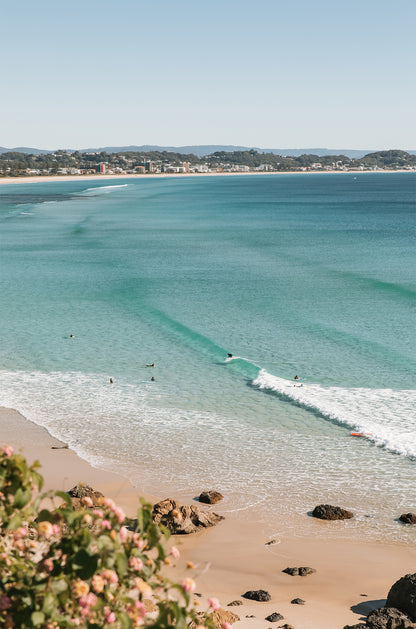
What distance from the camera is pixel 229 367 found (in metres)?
27.8

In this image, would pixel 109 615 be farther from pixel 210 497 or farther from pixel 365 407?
pixel 365 407

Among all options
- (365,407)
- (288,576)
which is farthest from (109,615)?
(365,407)

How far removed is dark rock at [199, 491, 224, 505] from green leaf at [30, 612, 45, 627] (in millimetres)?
11787

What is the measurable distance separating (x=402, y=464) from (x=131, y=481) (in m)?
6.88

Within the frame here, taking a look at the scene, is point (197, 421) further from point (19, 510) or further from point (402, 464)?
point (19, 510)

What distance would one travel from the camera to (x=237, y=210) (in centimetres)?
11575

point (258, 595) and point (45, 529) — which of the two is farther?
point (258, 595)

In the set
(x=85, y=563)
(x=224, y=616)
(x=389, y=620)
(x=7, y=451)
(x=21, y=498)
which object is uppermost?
(x=7, y=451)

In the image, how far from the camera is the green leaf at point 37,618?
5137 mm

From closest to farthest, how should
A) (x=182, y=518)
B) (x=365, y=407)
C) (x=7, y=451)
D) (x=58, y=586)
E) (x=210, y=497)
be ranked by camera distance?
(x=58, y=586) → (x=7, y=451) → (x=182, y=518) → (x=210, y=497) → (x=365, y=407)

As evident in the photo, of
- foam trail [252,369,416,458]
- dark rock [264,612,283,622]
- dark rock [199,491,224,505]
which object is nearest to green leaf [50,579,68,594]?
dark rock [264,612,283,622]

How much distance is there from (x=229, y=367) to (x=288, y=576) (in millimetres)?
14587

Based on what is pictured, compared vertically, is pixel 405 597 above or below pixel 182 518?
above

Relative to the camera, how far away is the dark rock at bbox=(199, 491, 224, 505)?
659 inches
